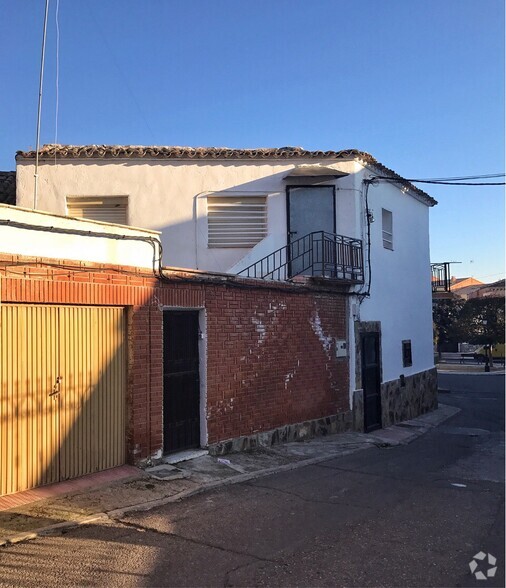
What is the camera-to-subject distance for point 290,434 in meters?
10.1

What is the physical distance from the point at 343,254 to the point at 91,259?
22.3ft

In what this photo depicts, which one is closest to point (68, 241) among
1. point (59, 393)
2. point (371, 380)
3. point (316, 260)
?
point (59, 393)

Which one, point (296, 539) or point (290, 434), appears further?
point (290, 434)

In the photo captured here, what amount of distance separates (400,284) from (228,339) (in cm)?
792

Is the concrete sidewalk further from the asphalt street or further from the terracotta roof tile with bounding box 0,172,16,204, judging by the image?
the terracotta roof tile with bounding box 0,172,16,204

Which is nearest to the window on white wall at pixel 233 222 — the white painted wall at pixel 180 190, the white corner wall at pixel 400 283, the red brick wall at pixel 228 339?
the white painted wall at pixel 180 190

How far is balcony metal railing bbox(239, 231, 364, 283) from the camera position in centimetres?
1177

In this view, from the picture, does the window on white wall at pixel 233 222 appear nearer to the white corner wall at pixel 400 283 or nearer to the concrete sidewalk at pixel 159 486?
the white corner wall at pixel 400 283

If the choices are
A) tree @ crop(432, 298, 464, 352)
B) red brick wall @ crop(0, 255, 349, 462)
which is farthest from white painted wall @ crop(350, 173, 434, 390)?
tree @ crop(432, 298, 464, 352)

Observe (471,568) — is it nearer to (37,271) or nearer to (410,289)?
(37,271)

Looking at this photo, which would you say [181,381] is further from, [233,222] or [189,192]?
[189,192]

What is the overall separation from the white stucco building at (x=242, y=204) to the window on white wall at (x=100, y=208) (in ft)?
0.07

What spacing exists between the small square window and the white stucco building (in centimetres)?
221

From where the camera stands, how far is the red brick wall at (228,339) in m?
6.47
